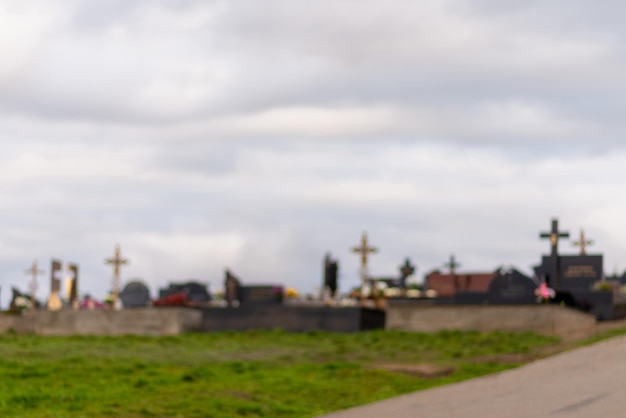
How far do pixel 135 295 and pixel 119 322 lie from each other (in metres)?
9.29

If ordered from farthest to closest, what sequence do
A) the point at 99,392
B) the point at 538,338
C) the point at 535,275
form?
the point at 535,275
the point at 538,338
the point at 99,392

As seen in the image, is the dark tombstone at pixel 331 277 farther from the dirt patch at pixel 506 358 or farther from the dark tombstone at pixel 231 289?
the dirt patch at pixel 506 358

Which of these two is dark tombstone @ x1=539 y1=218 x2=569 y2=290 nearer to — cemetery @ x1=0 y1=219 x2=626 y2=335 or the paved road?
cemetery @ x1=0 y1=219 x2=626 y2=335

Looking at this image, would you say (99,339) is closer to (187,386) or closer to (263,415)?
(187,386)

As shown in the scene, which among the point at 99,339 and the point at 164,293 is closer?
the point at 99,339

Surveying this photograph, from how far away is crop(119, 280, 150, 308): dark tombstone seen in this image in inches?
1480

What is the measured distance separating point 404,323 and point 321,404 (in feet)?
Result: 40.2

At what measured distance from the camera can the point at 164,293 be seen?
133 ft

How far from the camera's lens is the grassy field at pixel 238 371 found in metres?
13.3

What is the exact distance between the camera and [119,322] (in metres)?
28.8

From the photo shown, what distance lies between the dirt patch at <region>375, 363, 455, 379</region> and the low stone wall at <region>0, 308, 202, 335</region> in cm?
1145

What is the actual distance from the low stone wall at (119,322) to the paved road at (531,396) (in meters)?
13.5

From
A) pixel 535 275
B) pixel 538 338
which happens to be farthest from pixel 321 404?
pixel 535 275

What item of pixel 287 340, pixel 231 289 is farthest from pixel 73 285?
pixel 287 340
